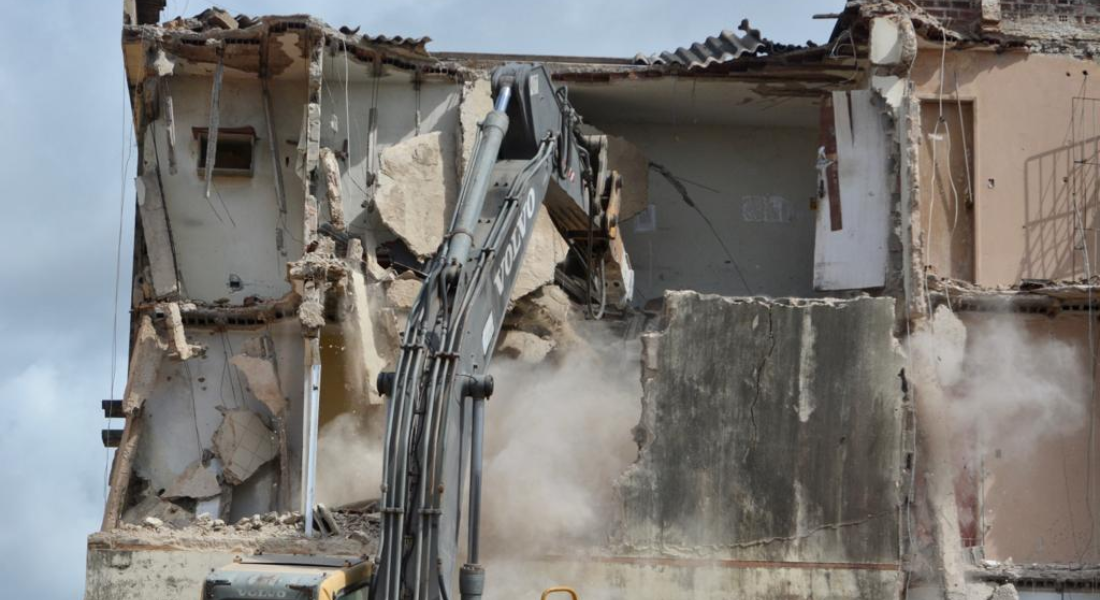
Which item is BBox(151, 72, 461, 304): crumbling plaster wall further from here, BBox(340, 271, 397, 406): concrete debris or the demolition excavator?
the demolition excavator

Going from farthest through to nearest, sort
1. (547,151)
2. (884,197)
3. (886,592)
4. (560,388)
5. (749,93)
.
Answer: (749,93)
(884,197)
(560,388)
(886,592)
(547,151)

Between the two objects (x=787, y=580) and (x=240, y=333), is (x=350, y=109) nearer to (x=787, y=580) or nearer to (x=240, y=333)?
(x=240, y=333)

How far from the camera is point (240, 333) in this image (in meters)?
20.6

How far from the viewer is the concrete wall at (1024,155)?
803 inches

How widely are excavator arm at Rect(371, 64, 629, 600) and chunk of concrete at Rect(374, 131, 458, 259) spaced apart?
592 centimetres

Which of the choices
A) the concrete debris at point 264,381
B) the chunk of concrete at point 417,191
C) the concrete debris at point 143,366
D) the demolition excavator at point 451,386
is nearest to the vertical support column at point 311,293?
the concrete debris at point 264,381

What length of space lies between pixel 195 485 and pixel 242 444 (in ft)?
2.34

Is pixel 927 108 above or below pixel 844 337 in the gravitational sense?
above

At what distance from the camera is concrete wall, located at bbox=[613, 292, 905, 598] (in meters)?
17.5

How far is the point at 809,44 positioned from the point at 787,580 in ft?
23.8

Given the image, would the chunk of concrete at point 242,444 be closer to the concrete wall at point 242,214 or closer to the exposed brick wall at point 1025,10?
the concrete wall at point 242,214

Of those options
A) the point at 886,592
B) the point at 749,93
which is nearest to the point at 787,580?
the point at 886,592

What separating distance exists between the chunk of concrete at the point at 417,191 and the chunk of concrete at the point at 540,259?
1.23 meters

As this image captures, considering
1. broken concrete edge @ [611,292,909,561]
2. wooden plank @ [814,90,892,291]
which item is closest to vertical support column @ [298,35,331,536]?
broken concrete edge @ [611,292,909,561]
